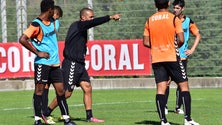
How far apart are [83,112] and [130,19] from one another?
10.1 m

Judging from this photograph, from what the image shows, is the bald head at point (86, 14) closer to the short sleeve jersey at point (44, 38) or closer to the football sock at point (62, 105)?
the short sleeve jersey at point (44, 38)

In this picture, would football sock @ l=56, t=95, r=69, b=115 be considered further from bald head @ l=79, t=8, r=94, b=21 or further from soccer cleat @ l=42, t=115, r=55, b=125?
bald head @ l=79, t=8, r=94, b=21

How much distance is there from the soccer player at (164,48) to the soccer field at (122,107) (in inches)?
37.3

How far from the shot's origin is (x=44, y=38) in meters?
13.0

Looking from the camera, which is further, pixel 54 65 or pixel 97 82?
pixel 97 82

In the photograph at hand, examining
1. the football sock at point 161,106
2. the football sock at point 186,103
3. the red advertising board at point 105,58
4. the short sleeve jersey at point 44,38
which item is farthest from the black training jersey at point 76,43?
the red advertising board at point 105,58

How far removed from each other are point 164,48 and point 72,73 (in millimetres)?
2493

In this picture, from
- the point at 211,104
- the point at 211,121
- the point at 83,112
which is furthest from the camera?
the point at 211,104

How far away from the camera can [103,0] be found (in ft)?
85.0

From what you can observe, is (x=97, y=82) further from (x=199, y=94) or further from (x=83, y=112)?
(x=83, y=112)

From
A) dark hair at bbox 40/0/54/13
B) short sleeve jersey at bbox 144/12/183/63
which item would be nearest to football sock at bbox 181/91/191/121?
short sleeve jersey at bbox 144/12/183/63

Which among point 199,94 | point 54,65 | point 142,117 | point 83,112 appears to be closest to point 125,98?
point 199,94

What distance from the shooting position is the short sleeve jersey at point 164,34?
1247 cm

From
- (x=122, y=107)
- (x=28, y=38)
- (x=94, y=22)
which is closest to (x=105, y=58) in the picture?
(x=122, y=107)
